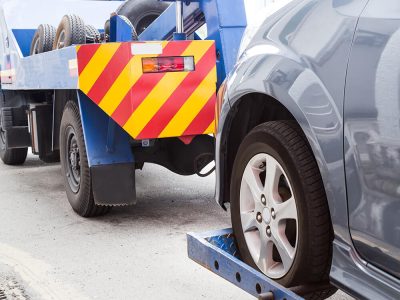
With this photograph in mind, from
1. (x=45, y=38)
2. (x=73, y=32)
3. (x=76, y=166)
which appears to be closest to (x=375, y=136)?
(x=76, y=166)

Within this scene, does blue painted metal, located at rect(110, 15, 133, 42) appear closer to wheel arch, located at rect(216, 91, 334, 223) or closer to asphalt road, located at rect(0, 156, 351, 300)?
asphalt road, located at rect(0, 156, 351, 300)

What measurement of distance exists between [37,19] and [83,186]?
3192mm

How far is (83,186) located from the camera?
4980 mm

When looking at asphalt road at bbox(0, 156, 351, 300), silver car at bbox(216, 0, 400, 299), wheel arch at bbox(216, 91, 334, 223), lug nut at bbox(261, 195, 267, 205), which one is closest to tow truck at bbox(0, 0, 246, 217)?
asphalt road at bbox(0, 156, 351, 300)

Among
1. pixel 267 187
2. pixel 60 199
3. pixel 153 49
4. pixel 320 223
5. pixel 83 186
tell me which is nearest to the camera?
pixel 320 223

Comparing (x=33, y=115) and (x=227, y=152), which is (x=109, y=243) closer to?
(x=227, y=152)

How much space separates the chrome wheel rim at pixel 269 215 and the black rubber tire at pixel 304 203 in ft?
0.14

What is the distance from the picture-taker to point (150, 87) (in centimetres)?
445

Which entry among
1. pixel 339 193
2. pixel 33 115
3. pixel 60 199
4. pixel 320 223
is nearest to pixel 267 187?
pixel 320 223

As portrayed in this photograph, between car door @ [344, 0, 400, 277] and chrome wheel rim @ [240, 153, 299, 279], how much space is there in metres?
0.40

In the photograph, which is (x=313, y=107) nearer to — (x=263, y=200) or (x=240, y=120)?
(x=263, y=200)

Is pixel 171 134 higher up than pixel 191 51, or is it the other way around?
pixel 191 51

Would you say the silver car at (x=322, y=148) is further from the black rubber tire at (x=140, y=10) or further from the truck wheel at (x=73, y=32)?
the black rubber tire at (x=140, y=10)

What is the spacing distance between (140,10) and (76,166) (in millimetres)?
1842
